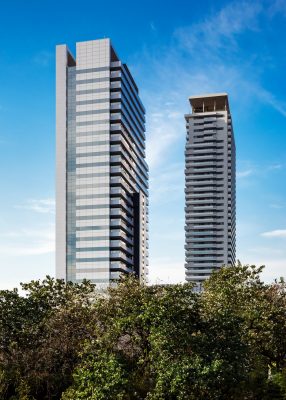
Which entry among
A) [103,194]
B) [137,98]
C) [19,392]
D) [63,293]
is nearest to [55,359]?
[19,392]

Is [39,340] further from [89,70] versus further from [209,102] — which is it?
[209,102]

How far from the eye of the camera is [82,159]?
12488cm

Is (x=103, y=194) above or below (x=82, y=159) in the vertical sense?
below

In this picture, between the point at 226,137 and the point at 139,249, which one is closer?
the point at 139,249

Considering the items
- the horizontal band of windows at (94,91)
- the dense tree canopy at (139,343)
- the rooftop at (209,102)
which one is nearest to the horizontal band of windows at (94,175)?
the horizontal band of windows at (94,91)

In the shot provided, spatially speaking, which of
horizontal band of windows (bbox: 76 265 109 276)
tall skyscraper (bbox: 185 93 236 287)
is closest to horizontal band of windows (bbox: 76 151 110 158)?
horizontal band of windows (bbox: 76 265 109 276)

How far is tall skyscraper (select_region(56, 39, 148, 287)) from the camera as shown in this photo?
12075cm

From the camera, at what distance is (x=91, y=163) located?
125 metres

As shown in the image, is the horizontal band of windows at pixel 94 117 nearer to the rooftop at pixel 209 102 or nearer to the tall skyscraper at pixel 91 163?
the tall skyscraper at pixel 91 163

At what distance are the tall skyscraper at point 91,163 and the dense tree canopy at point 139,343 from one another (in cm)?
8441

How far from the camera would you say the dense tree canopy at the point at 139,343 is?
25.4 m

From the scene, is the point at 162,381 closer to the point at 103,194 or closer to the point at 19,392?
the point at 19,392

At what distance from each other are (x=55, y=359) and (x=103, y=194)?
93.4m

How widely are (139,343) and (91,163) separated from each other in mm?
99299
